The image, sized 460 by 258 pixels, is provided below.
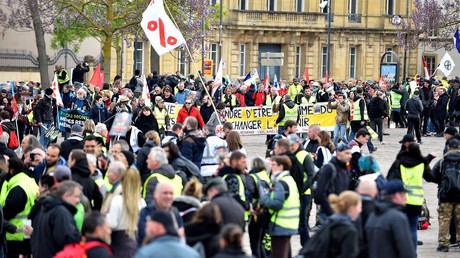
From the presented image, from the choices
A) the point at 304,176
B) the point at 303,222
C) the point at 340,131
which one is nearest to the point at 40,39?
the point at 340,131

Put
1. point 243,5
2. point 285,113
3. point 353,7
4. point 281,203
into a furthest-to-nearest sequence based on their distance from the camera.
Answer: point 353,7, point 243,5, point 285,113, point 281,203

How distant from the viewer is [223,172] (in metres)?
14.4

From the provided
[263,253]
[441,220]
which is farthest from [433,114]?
[263,253]

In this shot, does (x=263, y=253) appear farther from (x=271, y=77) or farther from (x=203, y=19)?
(x=271, y=77)

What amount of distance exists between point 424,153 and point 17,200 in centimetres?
1922

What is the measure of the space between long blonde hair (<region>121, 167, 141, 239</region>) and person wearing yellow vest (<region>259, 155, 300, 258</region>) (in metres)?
2.18

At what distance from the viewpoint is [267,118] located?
33688 mm

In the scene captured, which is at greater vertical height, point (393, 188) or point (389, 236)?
point (393, 188)

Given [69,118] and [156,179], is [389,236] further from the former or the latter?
[69,118]

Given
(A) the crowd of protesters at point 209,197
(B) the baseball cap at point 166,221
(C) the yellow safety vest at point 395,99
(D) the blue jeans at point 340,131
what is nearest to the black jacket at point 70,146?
(A) the crowd of protesters at point 209,197

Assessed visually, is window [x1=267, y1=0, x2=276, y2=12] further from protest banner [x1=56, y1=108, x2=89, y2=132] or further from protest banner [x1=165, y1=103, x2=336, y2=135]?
protest banner [x1=56, y1=108, x2=89, y2=132]

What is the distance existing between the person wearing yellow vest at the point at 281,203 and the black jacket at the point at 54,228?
271 centimetres

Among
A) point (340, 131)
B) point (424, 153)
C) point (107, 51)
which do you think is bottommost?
point (424, 153)

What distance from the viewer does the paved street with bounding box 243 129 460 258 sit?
17.4m
